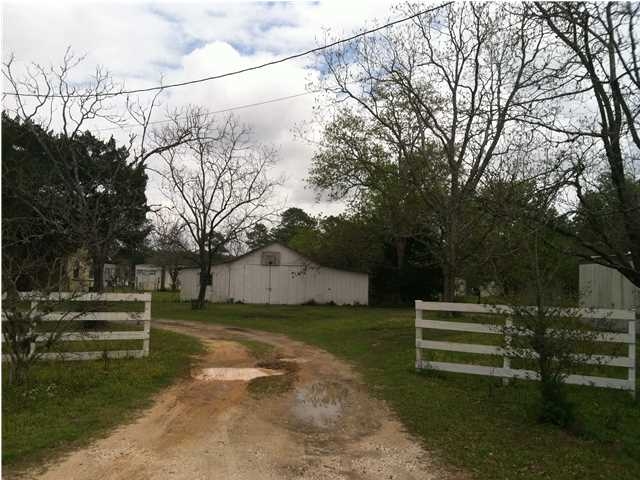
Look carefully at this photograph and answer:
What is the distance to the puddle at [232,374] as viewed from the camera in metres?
9.08

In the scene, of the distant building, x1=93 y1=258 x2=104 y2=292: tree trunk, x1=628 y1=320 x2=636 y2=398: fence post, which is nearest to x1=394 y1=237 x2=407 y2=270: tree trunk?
x1=93 y1=258 x2=104 y2=292: tree trunk

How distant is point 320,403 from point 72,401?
125 inches

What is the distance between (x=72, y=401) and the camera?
699 centimetres

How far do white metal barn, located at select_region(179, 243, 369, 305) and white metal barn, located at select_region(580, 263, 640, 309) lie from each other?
17.3 metres

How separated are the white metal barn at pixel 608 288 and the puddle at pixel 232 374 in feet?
32.6

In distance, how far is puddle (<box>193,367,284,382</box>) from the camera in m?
9.08

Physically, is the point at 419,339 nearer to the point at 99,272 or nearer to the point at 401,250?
the point at 99,272

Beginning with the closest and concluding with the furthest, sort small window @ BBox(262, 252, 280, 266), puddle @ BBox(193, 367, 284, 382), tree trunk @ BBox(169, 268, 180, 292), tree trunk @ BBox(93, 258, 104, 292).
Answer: puddle @ BBox(193, 367, 284, 382)
tree trunk @ BBox(93, 258, 104, 292)
small window @ BBox(262, 252, 280, 266)
tree trunk @ BBox(169, 268, 180, 292)

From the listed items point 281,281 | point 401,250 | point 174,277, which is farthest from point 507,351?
point 174,277

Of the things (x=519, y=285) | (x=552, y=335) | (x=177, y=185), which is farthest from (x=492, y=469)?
(x=177, y=185)

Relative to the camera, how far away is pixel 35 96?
14812 millimetres

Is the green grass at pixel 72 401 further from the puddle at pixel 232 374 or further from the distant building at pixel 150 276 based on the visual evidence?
the distant building at pixel 150 276

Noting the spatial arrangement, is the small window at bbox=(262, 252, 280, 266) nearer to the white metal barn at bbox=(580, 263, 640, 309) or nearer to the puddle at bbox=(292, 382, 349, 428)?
the white metal barn at bbox=(580, 263, 640, 309)

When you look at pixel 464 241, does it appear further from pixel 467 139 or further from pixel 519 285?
pixel 519 285
